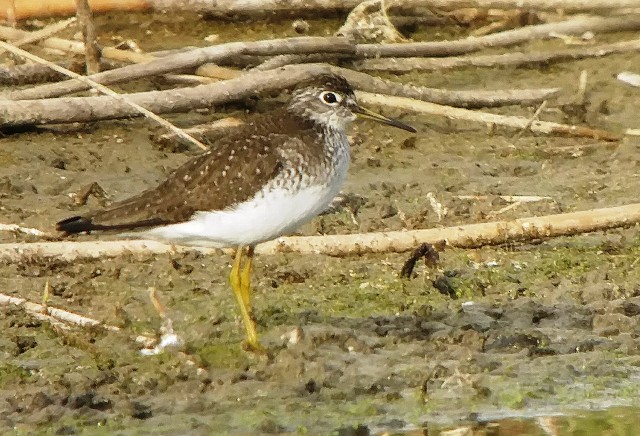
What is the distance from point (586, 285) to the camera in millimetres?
7727

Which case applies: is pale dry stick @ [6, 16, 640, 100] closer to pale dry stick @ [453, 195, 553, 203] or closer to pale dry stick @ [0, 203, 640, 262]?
pale dry stick @ [453, 195, 553, 203]

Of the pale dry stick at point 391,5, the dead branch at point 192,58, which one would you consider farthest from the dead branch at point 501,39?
the dead branch at point 192,58

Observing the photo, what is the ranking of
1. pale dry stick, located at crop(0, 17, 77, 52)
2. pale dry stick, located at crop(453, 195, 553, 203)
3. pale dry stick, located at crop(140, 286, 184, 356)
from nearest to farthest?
pale dry stick, located at crop(140, 286, 184, 356), pale dry stick, located at crop(453, 195, 553, 203), pale dry stick, located at crop(0, 17, 77, 52)

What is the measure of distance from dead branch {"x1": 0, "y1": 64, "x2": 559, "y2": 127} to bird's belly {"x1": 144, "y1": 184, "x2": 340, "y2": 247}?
2.49 metres

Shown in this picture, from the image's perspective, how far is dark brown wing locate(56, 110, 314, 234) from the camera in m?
6.52

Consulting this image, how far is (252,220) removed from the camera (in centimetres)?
647

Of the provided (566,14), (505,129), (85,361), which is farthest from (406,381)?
(566,14)

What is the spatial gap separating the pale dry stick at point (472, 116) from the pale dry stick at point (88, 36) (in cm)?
185

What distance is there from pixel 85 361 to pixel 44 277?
1132 mm

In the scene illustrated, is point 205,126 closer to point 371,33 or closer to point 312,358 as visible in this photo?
point 371,33

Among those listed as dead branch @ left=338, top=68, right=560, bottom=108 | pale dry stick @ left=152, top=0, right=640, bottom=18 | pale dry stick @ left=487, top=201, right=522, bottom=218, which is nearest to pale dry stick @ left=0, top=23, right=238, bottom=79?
dead branch @ left=338, top=68, right=560, bottom=108

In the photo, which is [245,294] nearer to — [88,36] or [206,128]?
[206,128]

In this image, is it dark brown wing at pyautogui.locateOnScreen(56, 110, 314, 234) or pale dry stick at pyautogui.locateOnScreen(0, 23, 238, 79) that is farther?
pale dry stick at pyautogui.locateOnScreen(0, 23, 238, 79)

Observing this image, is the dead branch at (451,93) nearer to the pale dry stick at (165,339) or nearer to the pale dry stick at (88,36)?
the pale dry stick at (88,36)
